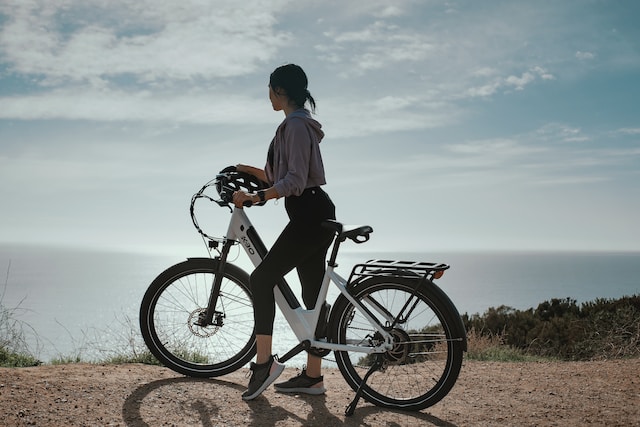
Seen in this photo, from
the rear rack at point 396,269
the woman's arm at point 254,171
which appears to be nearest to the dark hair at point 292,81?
the woman's arm at point 254,171

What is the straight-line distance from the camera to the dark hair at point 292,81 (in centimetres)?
461

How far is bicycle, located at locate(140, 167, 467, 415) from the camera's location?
4.46 metres

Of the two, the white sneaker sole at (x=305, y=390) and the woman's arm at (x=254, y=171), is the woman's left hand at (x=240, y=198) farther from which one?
the white sneaker sole at (x=305, y=390)

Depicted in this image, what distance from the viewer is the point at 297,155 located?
14.5 feet

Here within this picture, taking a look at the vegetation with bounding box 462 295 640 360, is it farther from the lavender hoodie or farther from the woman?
the lavender hoodie

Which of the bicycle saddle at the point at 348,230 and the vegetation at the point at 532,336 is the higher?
the bicycle saddle at the point at 348,230

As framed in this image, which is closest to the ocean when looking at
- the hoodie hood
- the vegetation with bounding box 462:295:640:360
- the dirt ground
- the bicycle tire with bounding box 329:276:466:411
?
the bicycle tire with bounding box 329:276:466:411

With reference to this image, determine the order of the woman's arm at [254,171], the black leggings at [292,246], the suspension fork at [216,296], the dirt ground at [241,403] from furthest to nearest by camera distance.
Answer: the suspension fork at [216,296] → the woman's arm at [254,171] → the black leggings at [292,246] → the dirt ground at [241,403]

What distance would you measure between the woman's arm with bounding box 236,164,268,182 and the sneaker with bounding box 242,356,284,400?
1476 millimetres

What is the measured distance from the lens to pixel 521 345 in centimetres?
1123

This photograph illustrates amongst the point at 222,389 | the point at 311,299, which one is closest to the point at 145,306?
the point at 222,389

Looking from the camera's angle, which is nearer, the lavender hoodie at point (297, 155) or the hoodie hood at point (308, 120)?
the lavender hoodie at point (297, 155)

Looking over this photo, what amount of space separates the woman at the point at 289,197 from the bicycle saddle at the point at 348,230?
12 centimetres

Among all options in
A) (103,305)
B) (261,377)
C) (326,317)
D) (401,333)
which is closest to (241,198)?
(326,317)
